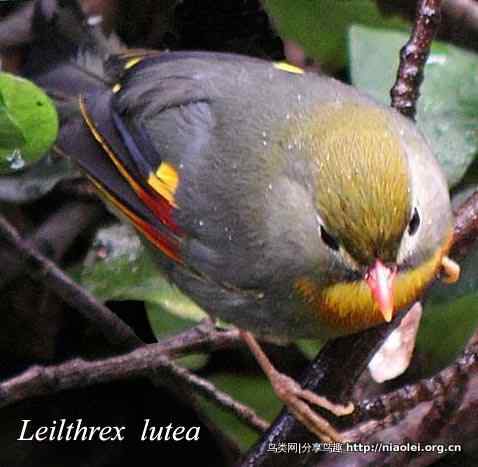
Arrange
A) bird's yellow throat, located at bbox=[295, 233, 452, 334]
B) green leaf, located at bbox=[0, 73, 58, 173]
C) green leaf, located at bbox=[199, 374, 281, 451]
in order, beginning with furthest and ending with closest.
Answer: green leaf, located at bbox=[199, 374, 281, 451] → green leaf, located at bbox=[0, 73, 58, 173] → bird's yellow throat, located at bbox=[295, 233, 452, 334]

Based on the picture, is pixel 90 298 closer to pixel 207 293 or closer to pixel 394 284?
pixel 207 293

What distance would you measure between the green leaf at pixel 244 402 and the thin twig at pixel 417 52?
0.54m

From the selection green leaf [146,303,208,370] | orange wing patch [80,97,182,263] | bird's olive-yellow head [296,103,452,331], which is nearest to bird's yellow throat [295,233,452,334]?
bird's olive-yellow head [296,103,452,331]

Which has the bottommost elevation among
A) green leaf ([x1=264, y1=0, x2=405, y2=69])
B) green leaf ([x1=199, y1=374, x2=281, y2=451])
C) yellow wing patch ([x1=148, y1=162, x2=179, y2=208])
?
green leaf ([x1=199, y1=374, x2=281, y2=451])

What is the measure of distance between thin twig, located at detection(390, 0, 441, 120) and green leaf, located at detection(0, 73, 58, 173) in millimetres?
551

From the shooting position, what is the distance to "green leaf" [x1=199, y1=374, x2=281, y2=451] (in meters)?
2.00

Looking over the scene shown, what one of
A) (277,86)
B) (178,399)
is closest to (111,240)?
(178,399)

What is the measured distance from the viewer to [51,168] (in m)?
2.24

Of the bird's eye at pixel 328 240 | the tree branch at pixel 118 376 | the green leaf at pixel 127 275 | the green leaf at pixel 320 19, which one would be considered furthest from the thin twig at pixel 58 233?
the bird's eye at pixel 328 240

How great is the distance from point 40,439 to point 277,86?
30.7 inches

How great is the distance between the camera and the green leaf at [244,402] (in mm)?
1996

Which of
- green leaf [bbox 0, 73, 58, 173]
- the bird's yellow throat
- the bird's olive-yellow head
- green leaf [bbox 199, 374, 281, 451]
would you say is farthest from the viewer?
green leaf [bbox 199, 374, 281, 451]

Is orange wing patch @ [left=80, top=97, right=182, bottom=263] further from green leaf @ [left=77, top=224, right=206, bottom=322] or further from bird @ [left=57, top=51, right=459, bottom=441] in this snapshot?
green leaf @ [left=77, top=224, right=206, bottom=322]

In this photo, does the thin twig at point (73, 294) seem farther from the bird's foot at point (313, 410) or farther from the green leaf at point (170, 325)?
the bird's foot at point (313, 410)
